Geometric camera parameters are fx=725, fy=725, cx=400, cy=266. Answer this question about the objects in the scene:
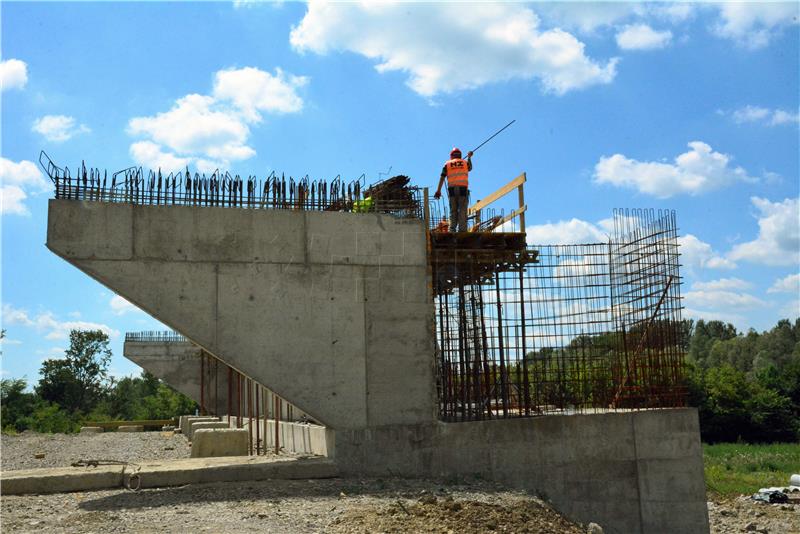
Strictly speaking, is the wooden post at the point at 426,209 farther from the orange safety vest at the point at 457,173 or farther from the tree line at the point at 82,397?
the tree line at the point at 82,397

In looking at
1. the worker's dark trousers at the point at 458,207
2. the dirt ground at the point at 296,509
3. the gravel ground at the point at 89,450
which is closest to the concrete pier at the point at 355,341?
the dirt ground at the point at 296,509

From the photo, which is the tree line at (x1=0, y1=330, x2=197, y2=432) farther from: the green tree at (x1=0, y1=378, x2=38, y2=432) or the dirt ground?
the dirt ground

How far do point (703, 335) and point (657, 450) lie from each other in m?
95.0

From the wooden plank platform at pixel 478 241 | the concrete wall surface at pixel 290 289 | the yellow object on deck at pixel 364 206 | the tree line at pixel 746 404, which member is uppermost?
the yellow object on deck at pixel 364 206

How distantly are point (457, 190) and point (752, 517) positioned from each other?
48.8 feet

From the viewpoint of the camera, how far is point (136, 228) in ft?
37.1

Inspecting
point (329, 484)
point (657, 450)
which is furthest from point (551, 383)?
point (329, 484)

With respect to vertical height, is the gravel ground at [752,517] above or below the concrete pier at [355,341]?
below

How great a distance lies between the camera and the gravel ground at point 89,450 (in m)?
17.5

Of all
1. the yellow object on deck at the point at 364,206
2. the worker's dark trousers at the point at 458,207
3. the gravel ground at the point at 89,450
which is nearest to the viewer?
the yellow object on deck at the point at 364,206

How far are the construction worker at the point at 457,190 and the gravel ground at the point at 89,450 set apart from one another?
8.88m

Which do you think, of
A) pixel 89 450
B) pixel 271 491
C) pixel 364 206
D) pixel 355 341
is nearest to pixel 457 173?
pixel 364 206

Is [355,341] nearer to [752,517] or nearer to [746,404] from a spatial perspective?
[752,517]

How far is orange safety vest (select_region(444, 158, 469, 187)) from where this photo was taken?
1352 cm
